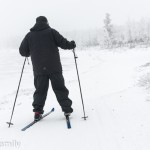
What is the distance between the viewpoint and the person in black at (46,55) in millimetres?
7652

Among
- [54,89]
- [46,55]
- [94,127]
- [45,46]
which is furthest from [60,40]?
[94,127]

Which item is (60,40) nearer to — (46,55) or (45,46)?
(45,46)

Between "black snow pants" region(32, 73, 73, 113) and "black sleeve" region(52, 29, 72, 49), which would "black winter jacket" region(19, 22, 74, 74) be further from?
"black snow pants" region(32, 73, 73, 113)

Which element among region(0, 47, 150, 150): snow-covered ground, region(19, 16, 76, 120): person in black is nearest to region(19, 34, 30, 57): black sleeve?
region(19, 16, 76, 120): person in black

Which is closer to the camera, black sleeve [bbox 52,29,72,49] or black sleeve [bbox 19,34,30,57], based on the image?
black sleeve [bbox 52,29,72,49]

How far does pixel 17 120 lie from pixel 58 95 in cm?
129

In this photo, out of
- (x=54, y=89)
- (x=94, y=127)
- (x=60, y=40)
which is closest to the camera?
(x=94, y=127)

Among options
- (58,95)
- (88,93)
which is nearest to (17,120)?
(58,95)

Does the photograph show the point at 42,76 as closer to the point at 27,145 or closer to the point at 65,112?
the point at 65,112

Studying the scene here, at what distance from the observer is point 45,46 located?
25.1ft

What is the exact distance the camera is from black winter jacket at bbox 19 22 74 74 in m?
7.64

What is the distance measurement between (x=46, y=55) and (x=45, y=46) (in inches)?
8.3

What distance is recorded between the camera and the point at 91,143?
6121 mm

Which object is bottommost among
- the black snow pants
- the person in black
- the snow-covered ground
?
the snow-covered ground
